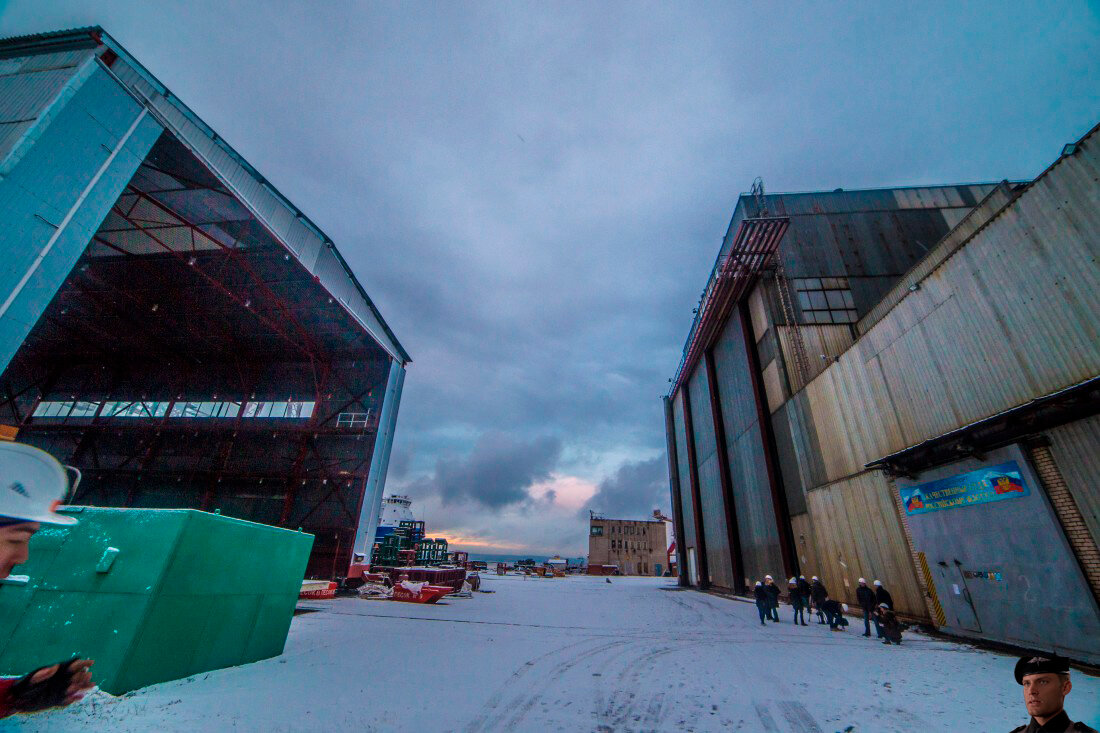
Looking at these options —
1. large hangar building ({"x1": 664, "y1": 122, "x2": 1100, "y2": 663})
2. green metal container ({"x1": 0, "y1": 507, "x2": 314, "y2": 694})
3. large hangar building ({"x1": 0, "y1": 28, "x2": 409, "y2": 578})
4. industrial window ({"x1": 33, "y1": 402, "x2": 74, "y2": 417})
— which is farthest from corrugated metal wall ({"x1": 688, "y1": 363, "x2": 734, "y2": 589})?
industrial window ({"x1": 33, "y1": 402, "x2": 74, "y2": 417})

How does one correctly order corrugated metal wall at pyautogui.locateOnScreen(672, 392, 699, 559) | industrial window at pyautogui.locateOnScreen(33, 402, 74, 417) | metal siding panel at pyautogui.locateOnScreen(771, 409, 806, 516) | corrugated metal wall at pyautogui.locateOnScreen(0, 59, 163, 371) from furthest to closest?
corrugated metal wall at pyautogui.locateOnScreen(672, 392, 699, 559) < industrial window at pyautogui.locateOnScreen(33, 402, 74, 417) < metal siding panel at pyautogui.locateOnScreen(771, 409, 806, 516) < corrugated metal wall at pyautogui.locateOnScreen(0, 59, 163, 371)

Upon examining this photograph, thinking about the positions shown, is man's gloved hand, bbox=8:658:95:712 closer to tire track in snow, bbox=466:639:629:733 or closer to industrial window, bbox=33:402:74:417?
tire track in snow, bbox=466:639:629:733

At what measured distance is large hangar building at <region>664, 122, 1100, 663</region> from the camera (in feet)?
29.0

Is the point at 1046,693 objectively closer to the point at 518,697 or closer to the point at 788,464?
the point at 518,697

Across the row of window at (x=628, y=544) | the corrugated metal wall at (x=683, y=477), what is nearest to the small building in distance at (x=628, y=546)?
the row of window at (x=628, y=544)

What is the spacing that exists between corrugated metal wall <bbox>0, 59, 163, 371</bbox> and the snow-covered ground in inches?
371

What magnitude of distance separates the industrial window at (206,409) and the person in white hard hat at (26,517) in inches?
1370

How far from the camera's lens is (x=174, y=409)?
30.8 m

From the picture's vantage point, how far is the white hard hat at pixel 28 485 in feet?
6.56

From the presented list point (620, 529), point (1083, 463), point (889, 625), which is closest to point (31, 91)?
point (889, 625)

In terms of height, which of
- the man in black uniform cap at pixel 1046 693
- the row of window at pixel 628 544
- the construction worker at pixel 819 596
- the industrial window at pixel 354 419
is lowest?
the construction worker at pixel 819 596

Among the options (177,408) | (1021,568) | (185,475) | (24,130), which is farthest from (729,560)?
(177,408)

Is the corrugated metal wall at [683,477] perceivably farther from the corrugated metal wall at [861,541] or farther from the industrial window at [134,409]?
the industrial window at [134,409]

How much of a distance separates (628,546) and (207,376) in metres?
62.7
